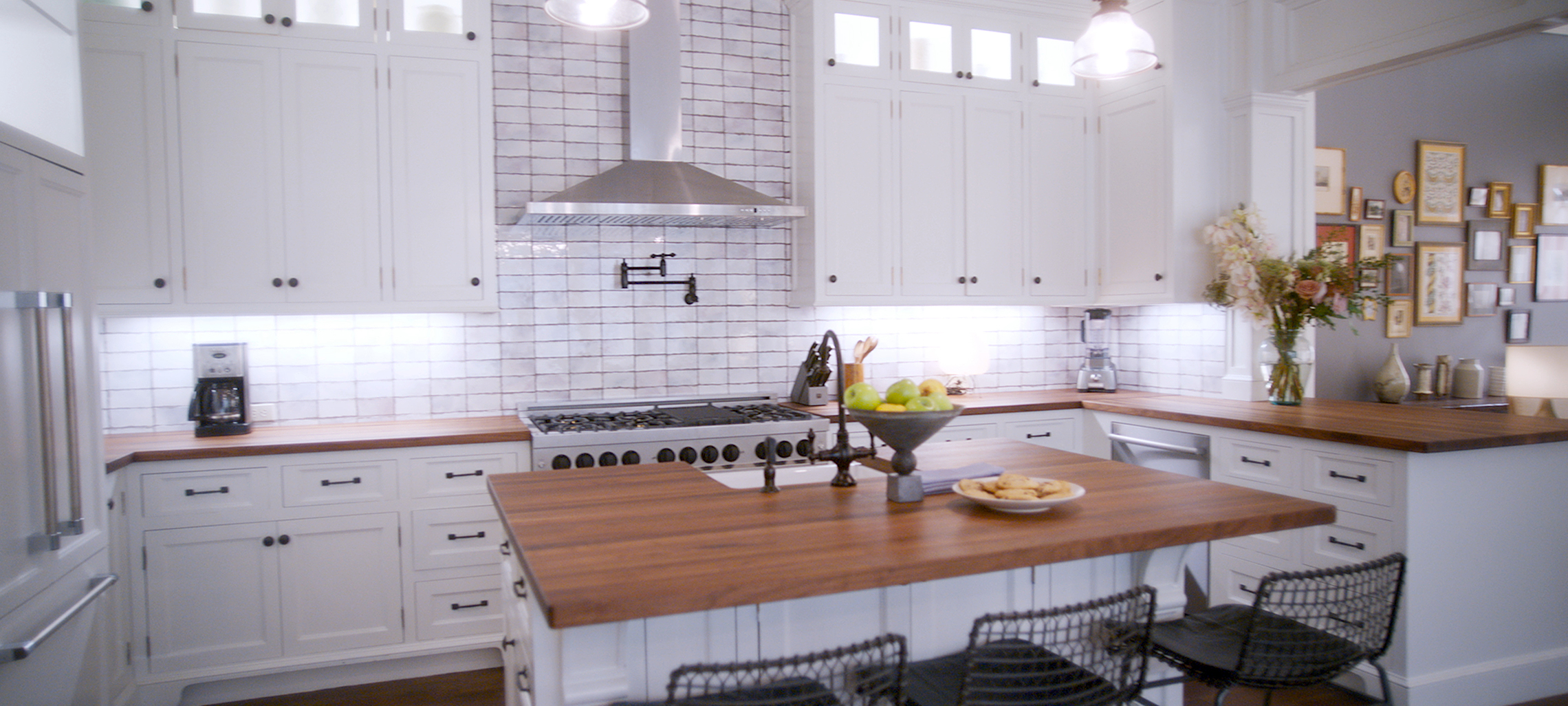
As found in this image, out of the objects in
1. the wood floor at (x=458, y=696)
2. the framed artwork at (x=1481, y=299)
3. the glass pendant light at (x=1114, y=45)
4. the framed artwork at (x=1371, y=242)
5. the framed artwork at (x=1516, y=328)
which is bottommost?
the wood floor at (x=458, y=696)

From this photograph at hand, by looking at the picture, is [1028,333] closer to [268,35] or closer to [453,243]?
[453,243]

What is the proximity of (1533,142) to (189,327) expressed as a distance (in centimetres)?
811

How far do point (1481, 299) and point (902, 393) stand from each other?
19.4 feet

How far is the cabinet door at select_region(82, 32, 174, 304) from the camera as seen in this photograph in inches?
123

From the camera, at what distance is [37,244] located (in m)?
2.02

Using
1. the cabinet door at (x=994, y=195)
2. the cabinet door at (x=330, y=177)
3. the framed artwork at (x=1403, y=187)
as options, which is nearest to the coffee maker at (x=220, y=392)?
the cabinet door at (x=330, y=177)

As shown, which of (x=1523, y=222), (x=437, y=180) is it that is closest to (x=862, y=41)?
(x=437, y=180)

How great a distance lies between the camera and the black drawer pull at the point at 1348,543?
2.89 meters

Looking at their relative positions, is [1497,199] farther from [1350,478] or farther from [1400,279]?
[1350,478]

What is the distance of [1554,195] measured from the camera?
6109mm

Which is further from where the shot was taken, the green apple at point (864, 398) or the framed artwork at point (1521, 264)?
the framed artwork at point (1521, 264)

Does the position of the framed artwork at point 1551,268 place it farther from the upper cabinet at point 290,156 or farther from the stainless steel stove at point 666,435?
the upper cabinet at point 290,156

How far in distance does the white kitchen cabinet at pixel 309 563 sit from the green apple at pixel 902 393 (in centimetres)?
168

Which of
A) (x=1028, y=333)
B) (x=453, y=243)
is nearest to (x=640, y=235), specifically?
(x=453, y=243)
